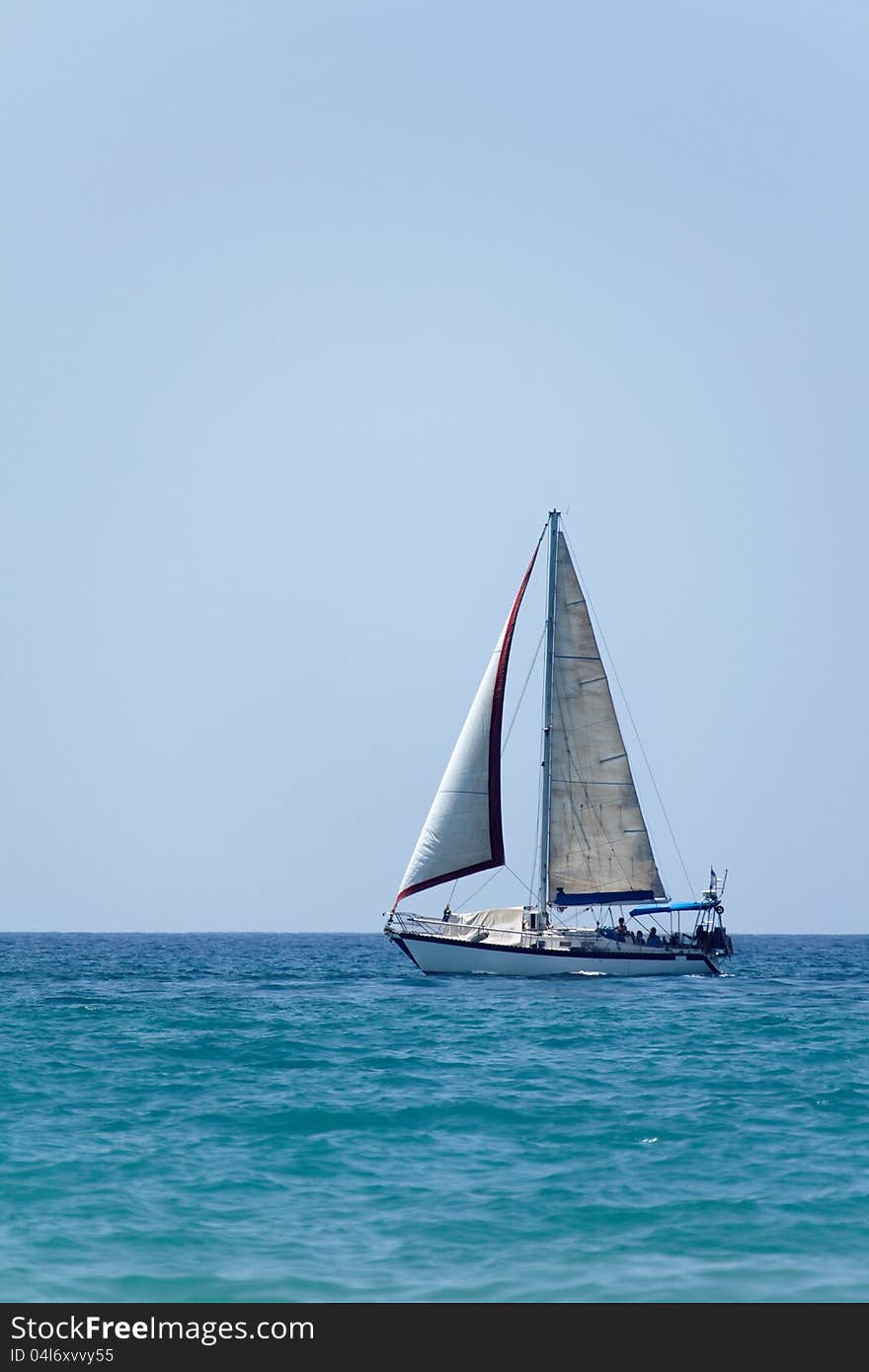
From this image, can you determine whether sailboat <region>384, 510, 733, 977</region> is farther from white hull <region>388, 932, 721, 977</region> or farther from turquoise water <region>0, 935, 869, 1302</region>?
turquoise water <region>0, 935, 869, 1302</region>

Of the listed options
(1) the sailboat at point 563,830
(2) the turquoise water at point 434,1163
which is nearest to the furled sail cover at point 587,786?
(1) the sailboat at point 563,830

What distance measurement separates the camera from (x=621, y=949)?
56.1 metres

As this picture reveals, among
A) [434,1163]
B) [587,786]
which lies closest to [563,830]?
[587,786]

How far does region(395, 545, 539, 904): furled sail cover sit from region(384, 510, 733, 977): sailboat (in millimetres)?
41

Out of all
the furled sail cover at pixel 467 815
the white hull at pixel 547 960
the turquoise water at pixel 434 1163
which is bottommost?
the turquoise water at pixel 434 1163

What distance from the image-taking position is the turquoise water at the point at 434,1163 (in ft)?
43.0

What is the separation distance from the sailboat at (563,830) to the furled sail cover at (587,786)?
1.7 inches

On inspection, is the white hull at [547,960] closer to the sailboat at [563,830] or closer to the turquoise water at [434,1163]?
the sailboat at [563,830]

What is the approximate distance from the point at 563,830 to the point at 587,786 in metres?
2.15

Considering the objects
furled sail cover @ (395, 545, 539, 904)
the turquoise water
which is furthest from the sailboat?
the turquoise water
